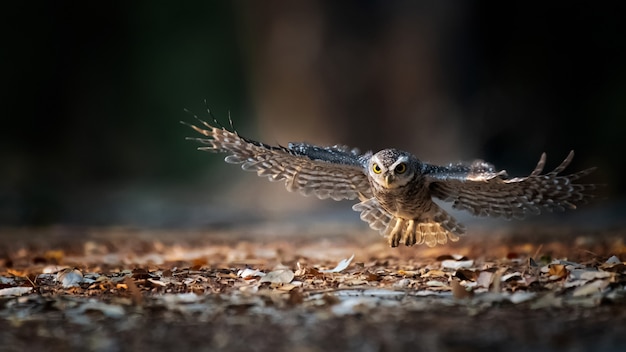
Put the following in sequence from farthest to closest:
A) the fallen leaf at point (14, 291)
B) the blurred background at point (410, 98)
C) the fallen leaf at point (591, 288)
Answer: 1. the blurred background at point (410, 98)
2. the fallen leaf at point (14, 291)
3. the fallen leaf at point (591, 288)

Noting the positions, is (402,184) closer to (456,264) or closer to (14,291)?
(456,264)

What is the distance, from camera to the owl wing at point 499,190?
450cm

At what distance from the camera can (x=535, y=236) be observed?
7020mm

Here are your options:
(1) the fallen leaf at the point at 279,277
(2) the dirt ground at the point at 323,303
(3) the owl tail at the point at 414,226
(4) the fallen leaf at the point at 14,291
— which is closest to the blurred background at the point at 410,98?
(3) the owl tail at the point at 414,226

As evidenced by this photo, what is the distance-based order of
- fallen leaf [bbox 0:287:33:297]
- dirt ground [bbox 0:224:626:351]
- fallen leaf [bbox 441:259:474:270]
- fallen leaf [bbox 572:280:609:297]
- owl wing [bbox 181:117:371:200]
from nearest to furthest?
dirt ground [bbox 0:224:626:351] < fallen leaf [bbox 572:280:609:297] < fallen leaf [bbox 0:287:33:297] < fallen leaf [bbox 441:259:474:270] < owl wing [bbox 181:117:371:200]

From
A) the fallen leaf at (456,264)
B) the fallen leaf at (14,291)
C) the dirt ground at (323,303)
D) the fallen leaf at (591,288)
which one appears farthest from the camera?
the fallen leaf at (456,264)

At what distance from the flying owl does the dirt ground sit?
1.00 feet

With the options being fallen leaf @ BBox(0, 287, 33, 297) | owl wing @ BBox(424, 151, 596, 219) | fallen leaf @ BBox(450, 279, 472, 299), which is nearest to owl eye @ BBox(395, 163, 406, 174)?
owl wing @ BBox(424, 151, 596, 219)

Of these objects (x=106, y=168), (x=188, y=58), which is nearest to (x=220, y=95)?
(x=188, y=58)

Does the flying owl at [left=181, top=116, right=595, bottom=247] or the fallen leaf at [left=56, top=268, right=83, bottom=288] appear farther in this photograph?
the flying owl at [left=181, top=116, right=595, bottom=247]

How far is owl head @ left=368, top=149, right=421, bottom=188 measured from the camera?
15.4 feet

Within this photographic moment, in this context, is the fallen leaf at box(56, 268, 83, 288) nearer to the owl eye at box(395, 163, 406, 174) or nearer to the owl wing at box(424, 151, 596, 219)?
the owl eye at box(395, 163, 406, 174)

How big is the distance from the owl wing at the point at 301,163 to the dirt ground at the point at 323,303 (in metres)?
0.56

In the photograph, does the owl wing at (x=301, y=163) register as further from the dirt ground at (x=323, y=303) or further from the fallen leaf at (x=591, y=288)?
the fallen leaf at (x=591, y=288)
